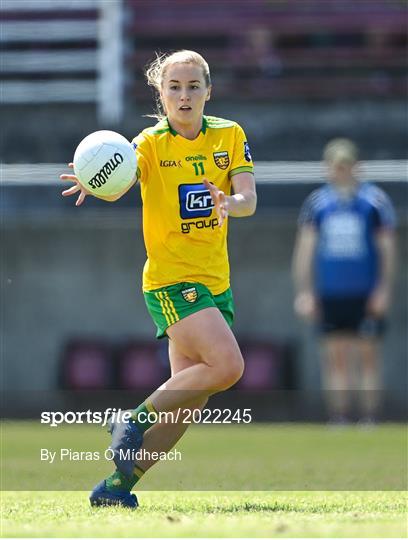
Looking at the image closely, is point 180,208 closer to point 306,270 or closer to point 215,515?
point 215,515

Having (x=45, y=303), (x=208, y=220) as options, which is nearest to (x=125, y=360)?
(x=45, y=303)

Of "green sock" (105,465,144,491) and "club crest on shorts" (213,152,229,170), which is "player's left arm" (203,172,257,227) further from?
"green sock" (105,465,144,491)

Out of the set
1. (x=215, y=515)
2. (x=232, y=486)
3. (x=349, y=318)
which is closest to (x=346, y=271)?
(x=349, y=318)

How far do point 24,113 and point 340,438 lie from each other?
5.02 meters

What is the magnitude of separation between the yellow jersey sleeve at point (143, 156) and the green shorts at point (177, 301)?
1.66ft

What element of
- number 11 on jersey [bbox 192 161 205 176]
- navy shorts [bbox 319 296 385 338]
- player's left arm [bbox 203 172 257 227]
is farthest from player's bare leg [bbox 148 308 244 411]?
navy shorts [bbox 319 296 385 338]

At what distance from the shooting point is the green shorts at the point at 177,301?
5598mm

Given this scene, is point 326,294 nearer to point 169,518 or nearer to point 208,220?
point 208,220

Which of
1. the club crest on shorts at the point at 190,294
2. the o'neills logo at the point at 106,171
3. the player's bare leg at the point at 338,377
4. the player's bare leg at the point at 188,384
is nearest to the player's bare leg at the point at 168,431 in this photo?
the player's bare leg at the point at 188,384

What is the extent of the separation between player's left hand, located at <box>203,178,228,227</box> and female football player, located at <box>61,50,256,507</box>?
74 mm

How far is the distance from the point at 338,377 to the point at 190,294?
16.8ft

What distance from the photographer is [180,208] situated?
5.70m

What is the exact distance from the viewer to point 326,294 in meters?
11.0

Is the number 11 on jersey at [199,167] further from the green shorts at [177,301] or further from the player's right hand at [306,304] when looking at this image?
the player's right hand at [306,304]
